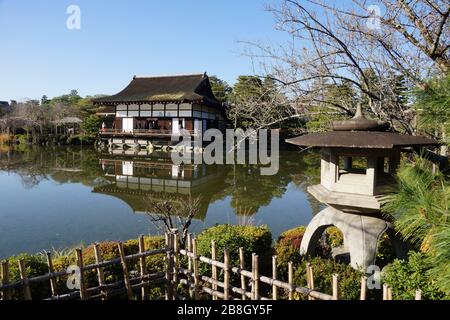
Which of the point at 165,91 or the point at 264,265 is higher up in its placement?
the point at 165,91

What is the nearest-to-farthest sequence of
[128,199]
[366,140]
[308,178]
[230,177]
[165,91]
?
[366,140] → [128,199] → [230,177] → [308,178] → [165,91]

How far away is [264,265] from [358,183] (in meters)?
2.02

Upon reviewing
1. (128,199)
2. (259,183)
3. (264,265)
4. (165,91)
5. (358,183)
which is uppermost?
(165,91)

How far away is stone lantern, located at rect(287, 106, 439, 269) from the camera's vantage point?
413cm

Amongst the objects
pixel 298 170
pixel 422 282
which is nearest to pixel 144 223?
pixel 422 282

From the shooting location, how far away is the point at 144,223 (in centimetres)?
877

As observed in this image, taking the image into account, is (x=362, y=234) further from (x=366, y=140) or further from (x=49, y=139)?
(x=49, y=139)

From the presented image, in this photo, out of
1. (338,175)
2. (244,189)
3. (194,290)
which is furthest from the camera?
(244,189)

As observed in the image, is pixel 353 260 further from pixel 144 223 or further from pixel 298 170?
pixel 298 170

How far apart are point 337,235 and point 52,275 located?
5205mm

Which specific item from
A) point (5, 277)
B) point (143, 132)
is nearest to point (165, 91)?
point (143, 132)

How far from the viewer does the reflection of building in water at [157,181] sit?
11.8m

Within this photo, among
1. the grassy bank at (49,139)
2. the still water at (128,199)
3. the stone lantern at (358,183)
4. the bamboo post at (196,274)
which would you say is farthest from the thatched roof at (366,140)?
the grassy bank at (49,139)

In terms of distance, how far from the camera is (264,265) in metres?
5.39
